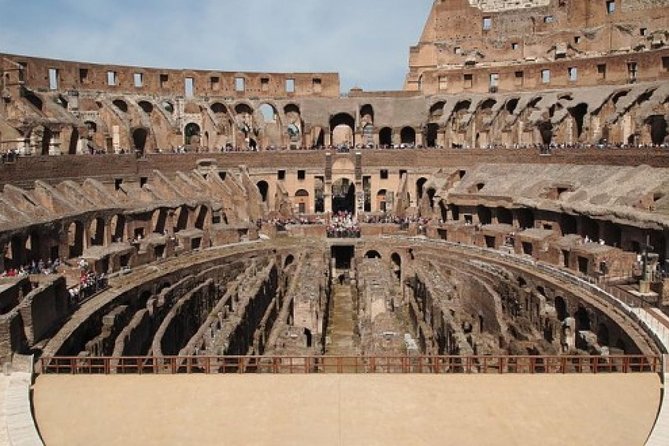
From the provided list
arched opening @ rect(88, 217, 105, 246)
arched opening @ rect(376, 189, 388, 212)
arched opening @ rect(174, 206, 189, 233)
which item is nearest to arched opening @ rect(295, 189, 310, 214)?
arched opening @ rect(376, 189, 388, 212)

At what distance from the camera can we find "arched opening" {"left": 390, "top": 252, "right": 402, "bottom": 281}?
121 ft

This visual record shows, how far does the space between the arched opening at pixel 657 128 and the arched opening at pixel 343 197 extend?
68.4 feet

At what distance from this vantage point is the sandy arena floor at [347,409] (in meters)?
11.9

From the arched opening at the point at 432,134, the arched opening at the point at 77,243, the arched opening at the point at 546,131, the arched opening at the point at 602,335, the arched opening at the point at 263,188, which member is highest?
the arched opening at the point at 432,134

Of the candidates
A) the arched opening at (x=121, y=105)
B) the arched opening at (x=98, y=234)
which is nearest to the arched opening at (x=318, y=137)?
the arched opening at (x=121, y=105)

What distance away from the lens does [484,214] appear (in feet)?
128

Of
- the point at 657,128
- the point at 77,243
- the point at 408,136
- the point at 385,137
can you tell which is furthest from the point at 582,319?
the point at 385,137

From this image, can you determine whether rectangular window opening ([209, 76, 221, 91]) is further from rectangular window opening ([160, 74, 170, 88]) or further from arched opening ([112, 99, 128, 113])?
arched opening ([112, 99, 128, 113])

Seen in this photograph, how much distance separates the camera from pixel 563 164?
3812cm

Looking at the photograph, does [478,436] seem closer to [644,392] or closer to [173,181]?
[644,392]

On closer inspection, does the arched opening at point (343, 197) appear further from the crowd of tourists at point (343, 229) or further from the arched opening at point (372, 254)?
the arched opening at point (372, 254)

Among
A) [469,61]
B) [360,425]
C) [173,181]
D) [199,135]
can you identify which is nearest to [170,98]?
[199,135]

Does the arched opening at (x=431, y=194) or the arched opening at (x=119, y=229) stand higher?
the arched opening at (x=431, y=194)

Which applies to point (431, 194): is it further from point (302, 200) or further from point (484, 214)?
point (302, 200)
